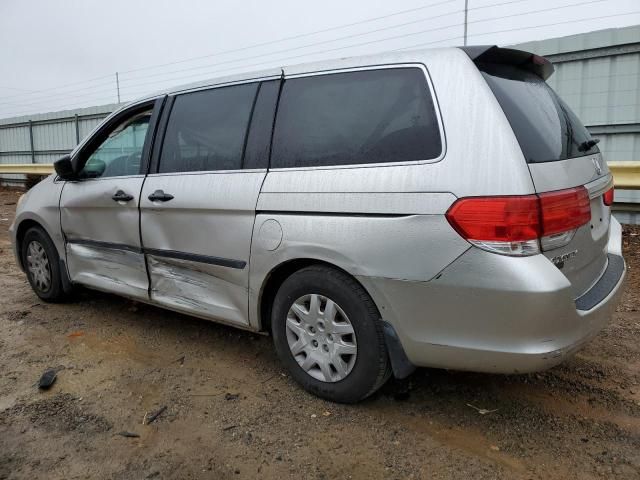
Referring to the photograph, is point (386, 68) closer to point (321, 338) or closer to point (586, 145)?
point (586, 145)

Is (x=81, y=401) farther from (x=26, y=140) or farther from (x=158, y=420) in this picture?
(x=26, y=140)

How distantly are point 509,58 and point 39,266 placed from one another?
162 inches

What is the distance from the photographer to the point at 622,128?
21.7ft

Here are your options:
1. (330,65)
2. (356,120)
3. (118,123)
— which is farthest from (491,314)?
(118,123)

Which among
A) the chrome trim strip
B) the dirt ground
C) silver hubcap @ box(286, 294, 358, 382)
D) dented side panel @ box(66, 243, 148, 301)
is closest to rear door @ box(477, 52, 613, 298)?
the dirt ground

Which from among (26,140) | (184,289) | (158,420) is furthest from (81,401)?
(26,140)

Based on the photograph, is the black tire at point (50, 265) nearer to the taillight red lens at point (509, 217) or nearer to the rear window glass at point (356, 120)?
the rear window glass at point (356, 120)

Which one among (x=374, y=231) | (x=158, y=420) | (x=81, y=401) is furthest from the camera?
(x=81, y=401)

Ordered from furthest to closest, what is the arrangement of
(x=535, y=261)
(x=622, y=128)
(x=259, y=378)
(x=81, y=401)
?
(x=622, y=128) < (x=259, y=378) < (x=81, y=401) < (x=535, y=261)

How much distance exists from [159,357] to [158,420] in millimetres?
826

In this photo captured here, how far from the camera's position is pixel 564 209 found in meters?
2.19

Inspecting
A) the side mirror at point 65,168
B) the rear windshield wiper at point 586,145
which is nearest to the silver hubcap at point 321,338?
the rear windshield wiper at point 586,145

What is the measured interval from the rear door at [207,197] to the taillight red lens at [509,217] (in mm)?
1202

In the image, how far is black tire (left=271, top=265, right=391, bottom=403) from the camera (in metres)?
2.45
